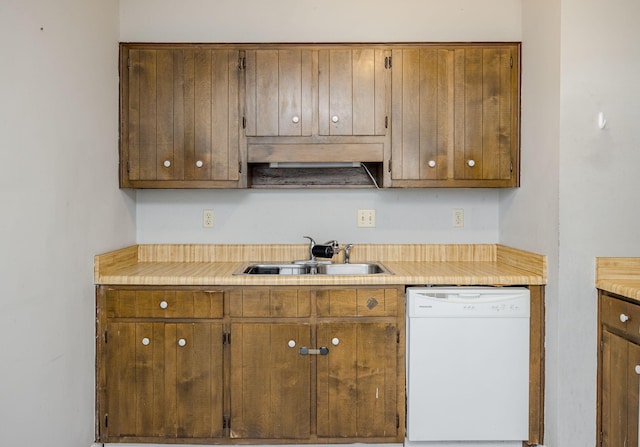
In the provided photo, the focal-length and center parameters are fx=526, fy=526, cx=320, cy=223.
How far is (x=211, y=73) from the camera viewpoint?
9.00ft

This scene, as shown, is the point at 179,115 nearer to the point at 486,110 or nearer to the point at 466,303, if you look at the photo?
the point at 486,110

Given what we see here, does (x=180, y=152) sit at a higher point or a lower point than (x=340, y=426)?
higher

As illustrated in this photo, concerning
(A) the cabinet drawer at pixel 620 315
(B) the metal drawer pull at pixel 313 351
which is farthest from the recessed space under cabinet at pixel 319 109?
(B) the metal drawer pull at pixel 313 351

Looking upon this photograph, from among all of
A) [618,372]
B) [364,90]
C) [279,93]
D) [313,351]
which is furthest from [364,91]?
[618,372]

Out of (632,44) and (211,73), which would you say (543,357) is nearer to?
(632,44)

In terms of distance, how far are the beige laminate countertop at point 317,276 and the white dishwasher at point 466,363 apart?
101 mm

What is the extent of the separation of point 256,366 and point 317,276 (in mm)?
510

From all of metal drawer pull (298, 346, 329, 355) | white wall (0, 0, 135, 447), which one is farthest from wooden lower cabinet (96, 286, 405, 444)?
white wall (0, 0, 135, 447)

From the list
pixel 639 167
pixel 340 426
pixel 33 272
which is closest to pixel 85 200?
pixel 33 272

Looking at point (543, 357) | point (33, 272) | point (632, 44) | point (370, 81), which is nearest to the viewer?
point (33, 272)

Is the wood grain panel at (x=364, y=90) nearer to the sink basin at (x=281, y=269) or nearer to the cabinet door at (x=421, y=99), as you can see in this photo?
the cabinet door at (x=421, y=99)

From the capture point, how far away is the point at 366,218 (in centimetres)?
306

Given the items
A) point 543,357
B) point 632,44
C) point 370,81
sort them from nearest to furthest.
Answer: point 632,44, point 543,357, point 370,81

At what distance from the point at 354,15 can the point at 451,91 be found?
695 mm
